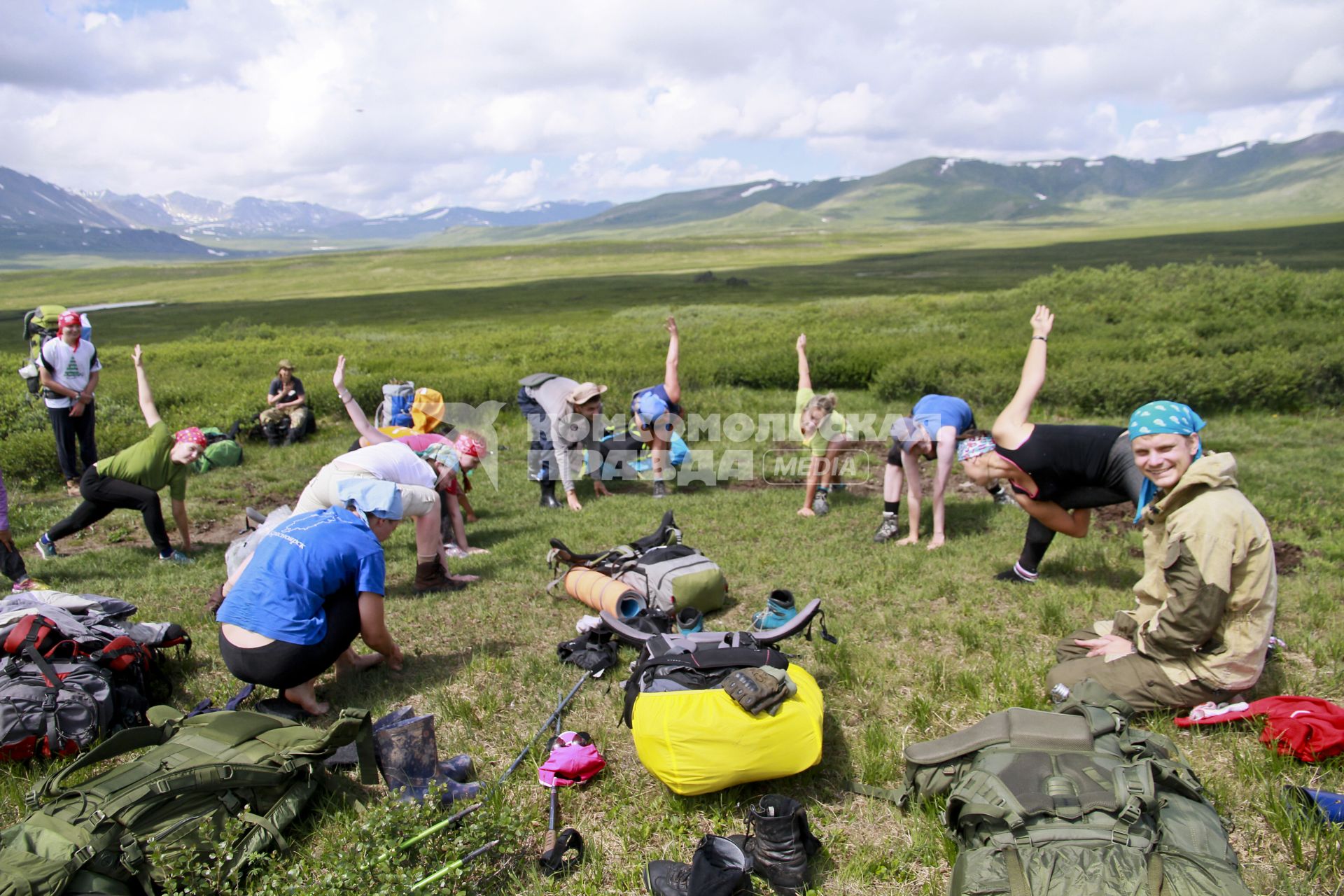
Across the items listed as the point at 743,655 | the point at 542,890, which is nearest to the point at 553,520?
the point at 743,655

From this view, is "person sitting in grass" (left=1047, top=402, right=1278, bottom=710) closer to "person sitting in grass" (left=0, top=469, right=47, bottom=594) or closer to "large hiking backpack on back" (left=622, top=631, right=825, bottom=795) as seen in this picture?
"large hiking backpack on back" (left=622, top=631, right=825, bottom=795)

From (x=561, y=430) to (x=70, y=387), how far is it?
6.70 meters

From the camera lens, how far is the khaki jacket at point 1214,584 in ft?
14.5

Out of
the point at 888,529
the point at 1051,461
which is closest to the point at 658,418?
the point at 888,529

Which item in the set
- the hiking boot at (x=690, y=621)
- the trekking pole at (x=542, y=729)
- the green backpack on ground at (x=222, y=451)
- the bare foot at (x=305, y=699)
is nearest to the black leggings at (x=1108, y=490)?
the hiking boot at (x=690, y=621)

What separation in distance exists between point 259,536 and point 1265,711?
728cm

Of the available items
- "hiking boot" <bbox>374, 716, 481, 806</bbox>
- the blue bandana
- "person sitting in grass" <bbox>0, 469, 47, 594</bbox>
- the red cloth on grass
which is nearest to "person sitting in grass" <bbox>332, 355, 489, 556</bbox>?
"person sitting in grass" <bbox>0, 469, 47, 594</bbox>

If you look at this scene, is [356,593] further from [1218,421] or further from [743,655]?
[1218,421]

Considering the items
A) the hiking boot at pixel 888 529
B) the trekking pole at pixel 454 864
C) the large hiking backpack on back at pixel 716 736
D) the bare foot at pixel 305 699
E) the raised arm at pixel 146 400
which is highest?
the raised arm at pixel 146 400

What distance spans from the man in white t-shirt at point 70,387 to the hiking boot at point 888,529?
10507 millimetres

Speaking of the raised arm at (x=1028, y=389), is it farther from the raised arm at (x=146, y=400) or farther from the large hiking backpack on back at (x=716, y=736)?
the raised arm at (x=146, y=400)

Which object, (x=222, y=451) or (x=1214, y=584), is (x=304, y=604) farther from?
(x=222, y=451)

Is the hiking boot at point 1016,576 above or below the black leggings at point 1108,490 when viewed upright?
below

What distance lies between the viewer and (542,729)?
496cm
